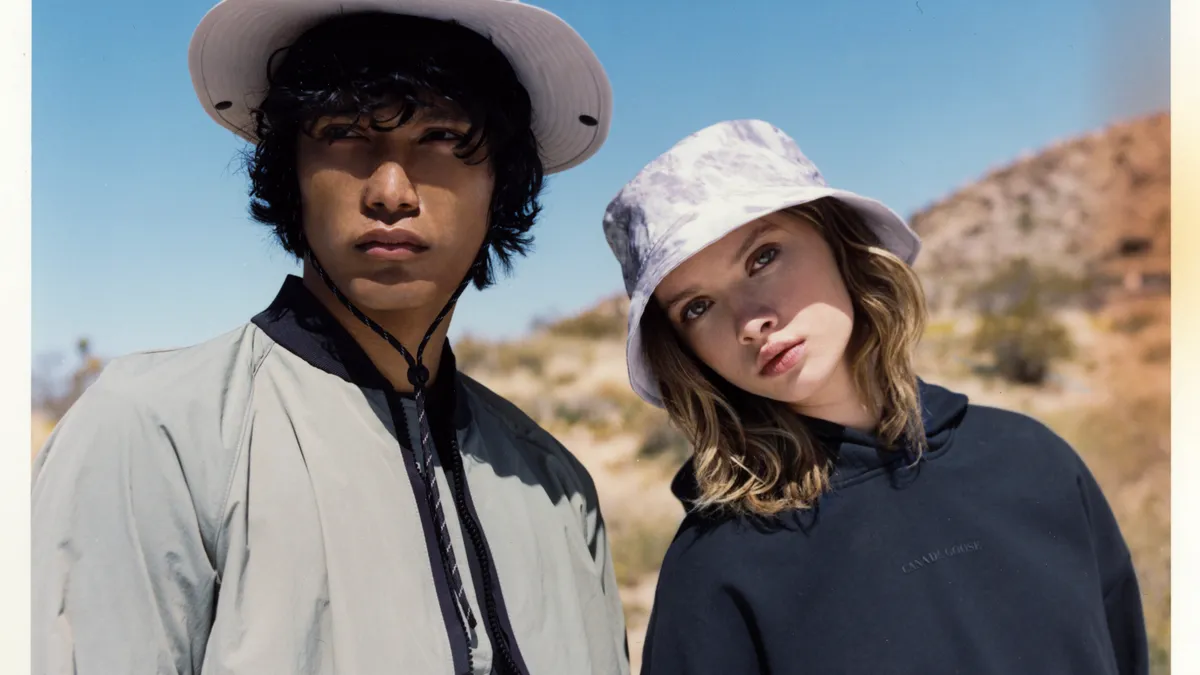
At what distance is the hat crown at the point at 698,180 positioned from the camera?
1.67 meters

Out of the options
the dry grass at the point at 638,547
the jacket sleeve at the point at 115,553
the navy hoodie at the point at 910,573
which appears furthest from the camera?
the dry grass at the point at 638,547

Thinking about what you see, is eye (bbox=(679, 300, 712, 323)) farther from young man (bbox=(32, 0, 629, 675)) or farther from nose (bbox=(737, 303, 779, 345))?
young man (bbox=(32, 0, 629, 675))

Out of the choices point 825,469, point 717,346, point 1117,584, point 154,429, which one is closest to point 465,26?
point 717,346

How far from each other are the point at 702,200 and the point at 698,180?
5 centimetres

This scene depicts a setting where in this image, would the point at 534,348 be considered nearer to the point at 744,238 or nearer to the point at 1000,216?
the point at 1000,216

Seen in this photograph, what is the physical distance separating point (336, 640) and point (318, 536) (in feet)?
0.54

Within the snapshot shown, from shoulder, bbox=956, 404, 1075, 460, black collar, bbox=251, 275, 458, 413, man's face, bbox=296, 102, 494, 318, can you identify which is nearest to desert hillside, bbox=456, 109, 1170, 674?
shoulder, bbox=956, 404, 1075, 460

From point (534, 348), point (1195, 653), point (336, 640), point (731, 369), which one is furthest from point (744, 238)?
point (534, 348)

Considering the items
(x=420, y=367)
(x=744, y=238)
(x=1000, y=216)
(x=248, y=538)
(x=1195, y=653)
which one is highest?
(x=1000, y=216)

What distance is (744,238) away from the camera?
1.65 meters

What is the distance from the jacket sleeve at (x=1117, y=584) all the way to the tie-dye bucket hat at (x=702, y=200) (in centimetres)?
63

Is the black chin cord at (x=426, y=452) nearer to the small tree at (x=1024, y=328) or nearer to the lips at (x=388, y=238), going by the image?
the lips at (x=388, y=238)

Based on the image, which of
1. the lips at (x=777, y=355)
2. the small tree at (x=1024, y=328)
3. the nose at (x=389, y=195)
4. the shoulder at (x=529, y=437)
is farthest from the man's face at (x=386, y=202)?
the small tree at (x=1024, y=328)

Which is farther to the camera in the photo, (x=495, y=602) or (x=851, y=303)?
(x=851, y=303)
